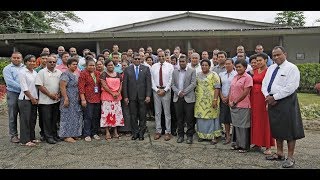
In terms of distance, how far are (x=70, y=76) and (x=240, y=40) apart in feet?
33.4

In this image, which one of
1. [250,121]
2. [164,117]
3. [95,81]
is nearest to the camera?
[250,121]

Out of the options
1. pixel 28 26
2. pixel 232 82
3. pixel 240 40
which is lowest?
pixel 232 82

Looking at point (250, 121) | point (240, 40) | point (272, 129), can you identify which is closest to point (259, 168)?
point (272, 129)

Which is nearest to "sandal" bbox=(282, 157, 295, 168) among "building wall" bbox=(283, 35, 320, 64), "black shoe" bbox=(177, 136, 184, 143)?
"black shoe" bbox=(177, 136, 184, 143)

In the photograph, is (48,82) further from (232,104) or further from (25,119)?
(232,104)

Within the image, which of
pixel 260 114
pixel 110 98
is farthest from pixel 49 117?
pixel 260 114

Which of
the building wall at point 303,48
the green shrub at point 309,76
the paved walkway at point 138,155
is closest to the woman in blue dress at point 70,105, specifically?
the paved walkway at point 138,155

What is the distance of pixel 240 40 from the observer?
569 inches

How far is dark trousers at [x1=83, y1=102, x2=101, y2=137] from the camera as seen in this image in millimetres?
6383

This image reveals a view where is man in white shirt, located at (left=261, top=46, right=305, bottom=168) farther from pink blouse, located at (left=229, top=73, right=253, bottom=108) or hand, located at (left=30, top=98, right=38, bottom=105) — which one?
hand, located at (left=30, top=98, right=38, bottom=105)

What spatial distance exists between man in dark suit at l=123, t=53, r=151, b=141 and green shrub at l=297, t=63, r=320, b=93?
878cm

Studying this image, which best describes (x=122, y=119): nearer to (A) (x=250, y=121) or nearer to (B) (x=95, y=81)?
(B) (x=95, y=81)

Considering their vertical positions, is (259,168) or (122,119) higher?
(122,119)

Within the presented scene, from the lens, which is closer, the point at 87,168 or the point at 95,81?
the point at 87,168
